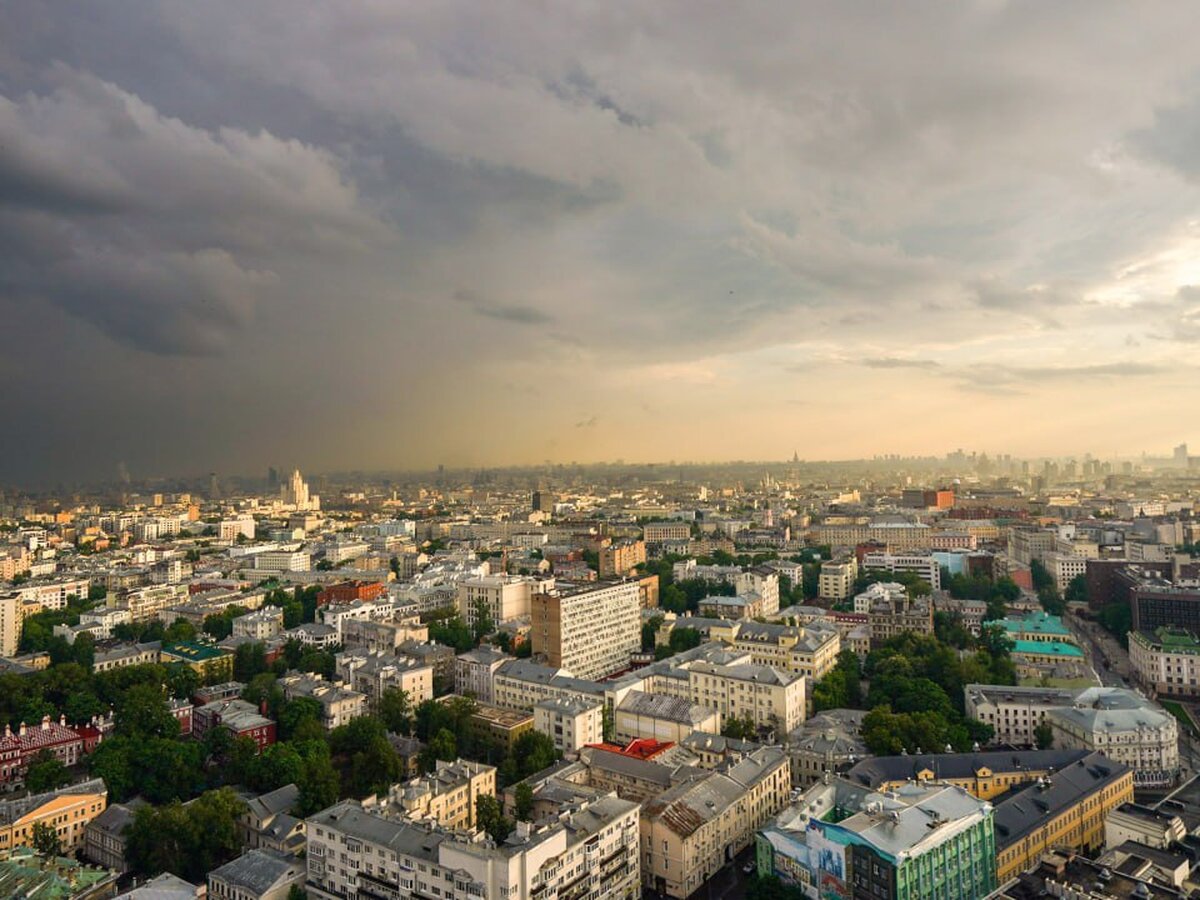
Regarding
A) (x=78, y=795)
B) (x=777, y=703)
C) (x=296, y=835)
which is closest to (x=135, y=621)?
(x=78, y=795)

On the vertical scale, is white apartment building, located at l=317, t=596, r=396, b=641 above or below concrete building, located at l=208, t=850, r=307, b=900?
above

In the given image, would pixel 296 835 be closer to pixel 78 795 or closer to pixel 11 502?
pixel 78 795

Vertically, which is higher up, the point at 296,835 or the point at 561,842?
the point at 561,842

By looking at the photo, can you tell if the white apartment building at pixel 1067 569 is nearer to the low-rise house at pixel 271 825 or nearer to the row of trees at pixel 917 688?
the row of trees at pixel 917 688

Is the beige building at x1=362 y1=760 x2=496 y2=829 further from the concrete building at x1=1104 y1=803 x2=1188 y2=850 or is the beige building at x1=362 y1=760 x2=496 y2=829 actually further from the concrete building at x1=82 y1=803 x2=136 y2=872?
the concrete building at x1=1104 y1=803 x2=1188 y2=850

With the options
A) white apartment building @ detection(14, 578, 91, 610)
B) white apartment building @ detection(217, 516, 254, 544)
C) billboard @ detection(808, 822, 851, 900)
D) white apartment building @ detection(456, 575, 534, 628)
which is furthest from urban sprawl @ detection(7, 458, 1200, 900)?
white apartment building @ detection(217, 516, 254, 544)

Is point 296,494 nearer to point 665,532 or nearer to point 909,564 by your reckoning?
point 665,532
